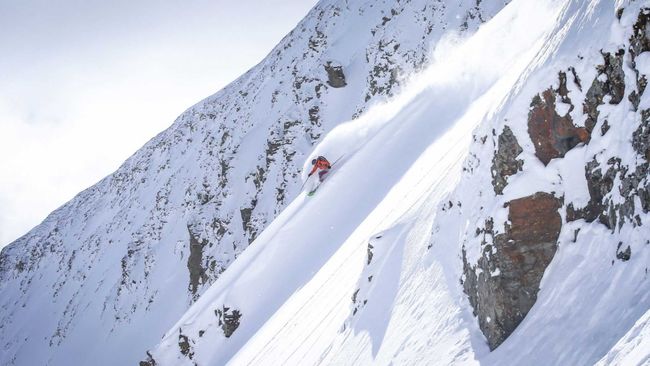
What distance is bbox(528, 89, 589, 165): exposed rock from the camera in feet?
20.0

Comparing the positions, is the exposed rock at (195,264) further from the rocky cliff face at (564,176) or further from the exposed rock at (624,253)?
the exposed rock at (624,253)

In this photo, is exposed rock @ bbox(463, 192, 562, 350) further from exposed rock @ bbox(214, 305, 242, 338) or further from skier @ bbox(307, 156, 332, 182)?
exposed rock @ bbox(214, 305, 242, 338)

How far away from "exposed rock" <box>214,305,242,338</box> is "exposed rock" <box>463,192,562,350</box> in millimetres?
14918

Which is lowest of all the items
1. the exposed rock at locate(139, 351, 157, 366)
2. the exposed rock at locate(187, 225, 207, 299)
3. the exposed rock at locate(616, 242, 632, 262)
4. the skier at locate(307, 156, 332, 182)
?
the exposed rock at locate(616, 242, 632, 262)

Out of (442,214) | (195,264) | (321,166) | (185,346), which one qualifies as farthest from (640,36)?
(195,264)

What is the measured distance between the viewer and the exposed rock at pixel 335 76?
4253cm

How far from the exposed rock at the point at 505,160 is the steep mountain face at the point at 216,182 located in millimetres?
15414

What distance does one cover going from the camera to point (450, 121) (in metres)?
16.8

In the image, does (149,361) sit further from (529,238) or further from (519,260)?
(529,238)

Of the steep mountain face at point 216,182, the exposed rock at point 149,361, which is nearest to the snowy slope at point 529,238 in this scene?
the steep mountain face at point 216,182

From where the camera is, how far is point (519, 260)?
6469 millimetres

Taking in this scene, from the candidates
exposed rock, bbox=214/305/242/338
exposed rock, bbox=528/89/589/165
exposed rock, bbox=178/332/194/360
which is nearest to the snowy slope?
exposed rock, bbox=528/89/589/165

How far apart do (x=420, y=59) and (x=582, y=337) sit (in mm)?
33389

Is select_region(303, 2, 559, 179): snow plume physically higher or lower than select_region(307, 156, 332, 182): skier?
lower
